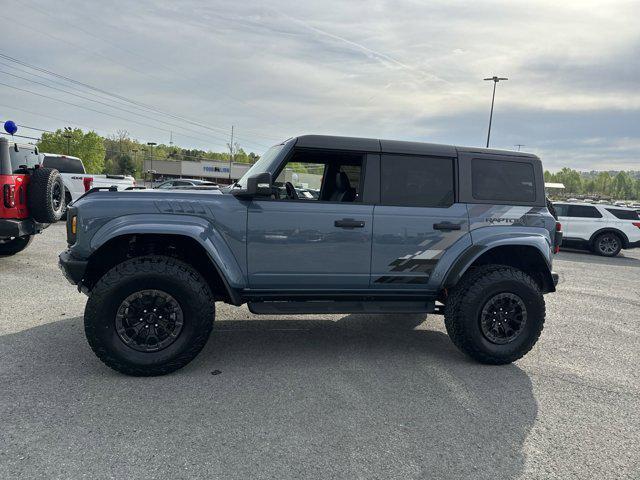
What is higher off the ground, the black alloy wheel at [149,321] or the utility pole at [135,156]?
the utility pole at [135,156]

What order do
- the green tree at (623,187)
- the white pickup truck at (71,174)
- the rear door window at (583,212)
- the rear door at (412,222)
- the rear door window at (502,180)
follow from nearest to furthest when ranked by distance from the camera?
the rear door at (412,222), the rear door window at (502,180), the white pickup truck at (71,174), the rear door window at (583,212), the green tree at (623,187)

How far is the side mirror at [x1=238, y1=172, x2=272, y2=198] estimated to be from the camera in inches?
139

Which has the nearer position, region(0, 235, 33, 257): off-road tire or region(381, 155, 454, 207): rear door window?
region(381, 155, 454, 207): rear door window

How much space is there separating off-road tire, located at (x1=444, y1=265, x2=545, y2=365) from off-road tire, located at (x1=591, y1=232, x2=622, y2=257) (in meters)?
11.5

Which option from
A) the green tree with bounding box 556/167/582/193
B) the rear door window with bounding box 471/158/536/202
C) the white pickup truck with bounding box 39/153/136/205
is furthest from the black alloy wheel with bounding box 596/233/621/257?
the green tree with bounding box 556/167/582/193

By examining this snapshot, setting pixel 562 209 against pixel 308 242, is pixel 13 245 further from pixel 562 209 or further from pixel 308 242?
pixel 562 209

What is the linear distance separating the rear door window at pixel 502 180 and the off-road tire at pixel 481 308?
2.41 feet

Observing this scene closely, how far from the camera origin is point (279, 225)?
370cm

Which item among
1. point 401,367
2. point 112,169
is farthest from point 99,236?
point 112,169

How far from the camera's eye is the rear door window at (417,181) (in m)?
3.96

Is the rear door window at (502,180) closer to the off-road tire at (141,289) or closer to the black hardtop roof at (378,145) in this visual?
the black hardtop roof at (378,145)

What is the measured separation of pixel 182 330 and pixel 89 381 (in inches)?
31.3

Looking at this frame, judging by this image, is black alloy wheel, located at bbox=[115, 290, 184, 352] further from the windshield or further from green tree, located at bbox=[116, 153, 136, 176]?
green tree, located at bbox=[116, 153, 136, 176]

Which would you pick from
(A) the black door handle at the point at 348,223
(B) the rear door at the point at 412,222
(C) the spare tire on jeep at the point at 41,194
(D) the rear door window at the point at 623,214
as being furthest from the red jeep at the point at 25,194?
(D) the rear door window at the point at 623,214
